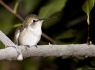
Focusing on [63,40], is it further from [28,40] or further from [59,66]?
[28,40]

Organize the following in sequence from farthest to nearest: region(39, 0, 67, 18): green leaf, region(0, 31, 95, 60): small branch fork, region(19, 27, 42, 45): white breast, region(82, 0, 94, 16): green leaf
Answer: region(39, 0, 67, 18): green leaf, region(19, 27, 42, 45): white breast, region(82, 0, 94, 16): green leaf, region(0, 31, 95, 60): small branch fork

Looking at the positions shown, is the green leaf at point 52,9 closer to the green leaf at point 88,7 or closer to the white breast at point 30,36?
the white breast at point 30,36

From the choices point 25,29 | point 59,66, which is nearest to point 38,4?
point 59,66

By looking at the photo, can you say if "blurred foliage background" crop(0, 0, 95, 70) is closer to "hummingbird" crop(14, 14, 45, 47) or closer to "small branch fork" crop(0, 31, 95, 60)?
"hummingbird" crop(14, 14, 45, 47)

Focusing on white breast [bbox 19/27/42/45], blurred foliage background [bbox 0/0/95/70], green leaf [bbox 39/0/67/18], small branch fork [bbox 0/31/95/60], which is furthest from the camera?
blurred foliage background [bbox 0/0/95/70]

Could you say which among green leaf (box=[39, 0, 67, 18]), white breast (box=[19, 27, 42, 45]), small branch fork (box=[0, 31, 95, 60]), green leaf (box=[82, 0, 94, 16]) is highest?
green leaf (box=[39, 0, 67, 18])

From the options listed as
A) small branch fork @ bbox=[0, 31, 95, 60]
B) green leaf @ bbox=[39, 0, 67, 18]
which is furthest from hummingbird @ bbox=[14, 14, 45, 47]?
small branch fork @ bbox=[0, 31, 95, 60]

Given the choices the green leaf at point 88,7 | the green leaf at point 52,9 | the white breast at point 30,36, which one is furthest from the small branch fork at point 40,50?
the green leaf at point 52,9
